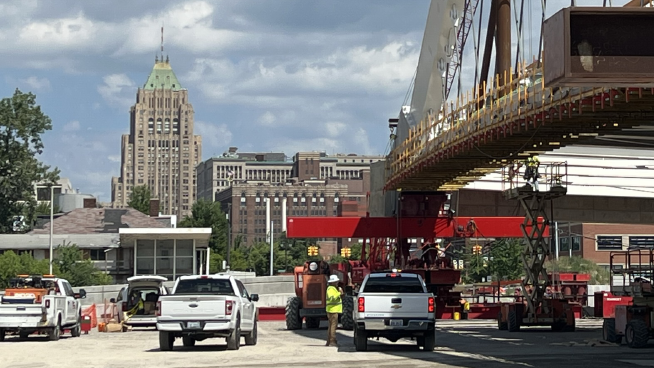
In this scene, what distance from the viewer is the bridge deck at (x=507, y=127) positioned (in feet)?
89.5

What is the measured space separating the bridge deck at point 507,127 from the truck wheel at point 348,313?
19.9ft

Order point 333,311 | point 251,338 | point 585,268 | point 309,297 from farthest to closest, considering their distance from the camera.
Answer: point 585,268
point 309,297
point 251,338
point 333,311

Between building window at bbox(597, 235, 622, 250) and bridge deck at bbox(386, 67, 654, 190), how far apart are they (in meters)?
67.0

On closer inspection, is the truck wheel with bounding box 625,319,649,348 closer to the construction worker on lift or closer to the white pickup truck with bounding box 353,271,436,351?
the white pickup truck with bounding box 353,271,436,351

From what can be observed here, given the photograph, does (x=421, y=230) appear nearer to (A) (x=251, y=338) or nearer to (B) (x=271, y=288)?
(A) (x=251, y=338)

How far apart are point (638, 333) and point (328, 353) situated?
294 inches

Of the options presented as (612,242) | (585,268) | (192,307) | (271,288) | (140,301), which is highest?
(612,242)

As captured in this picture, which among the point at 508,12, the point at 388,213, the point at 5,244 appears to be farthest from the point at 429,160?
the point at 5,244

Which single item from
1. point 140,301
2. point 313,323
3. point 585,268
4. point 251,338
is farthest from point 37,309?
point 585,268

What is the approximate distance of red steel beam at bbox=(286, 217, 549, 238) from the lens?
43.6 meters

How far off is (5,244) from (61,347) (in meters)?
62.5

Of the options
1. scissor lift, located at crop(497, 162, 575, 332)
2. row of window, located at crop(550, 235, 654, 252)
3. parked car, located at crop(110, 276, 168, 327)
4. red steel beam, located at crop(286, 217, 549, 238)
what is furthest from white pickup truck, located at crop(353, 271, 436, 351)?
row of window, located at crop(550, 235, 654, 252)

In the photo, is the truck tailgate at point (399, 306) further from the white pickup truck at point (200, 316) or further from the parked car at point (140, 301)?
the parked car at point (140, 301)

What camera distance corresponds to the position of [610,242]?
11062cm
